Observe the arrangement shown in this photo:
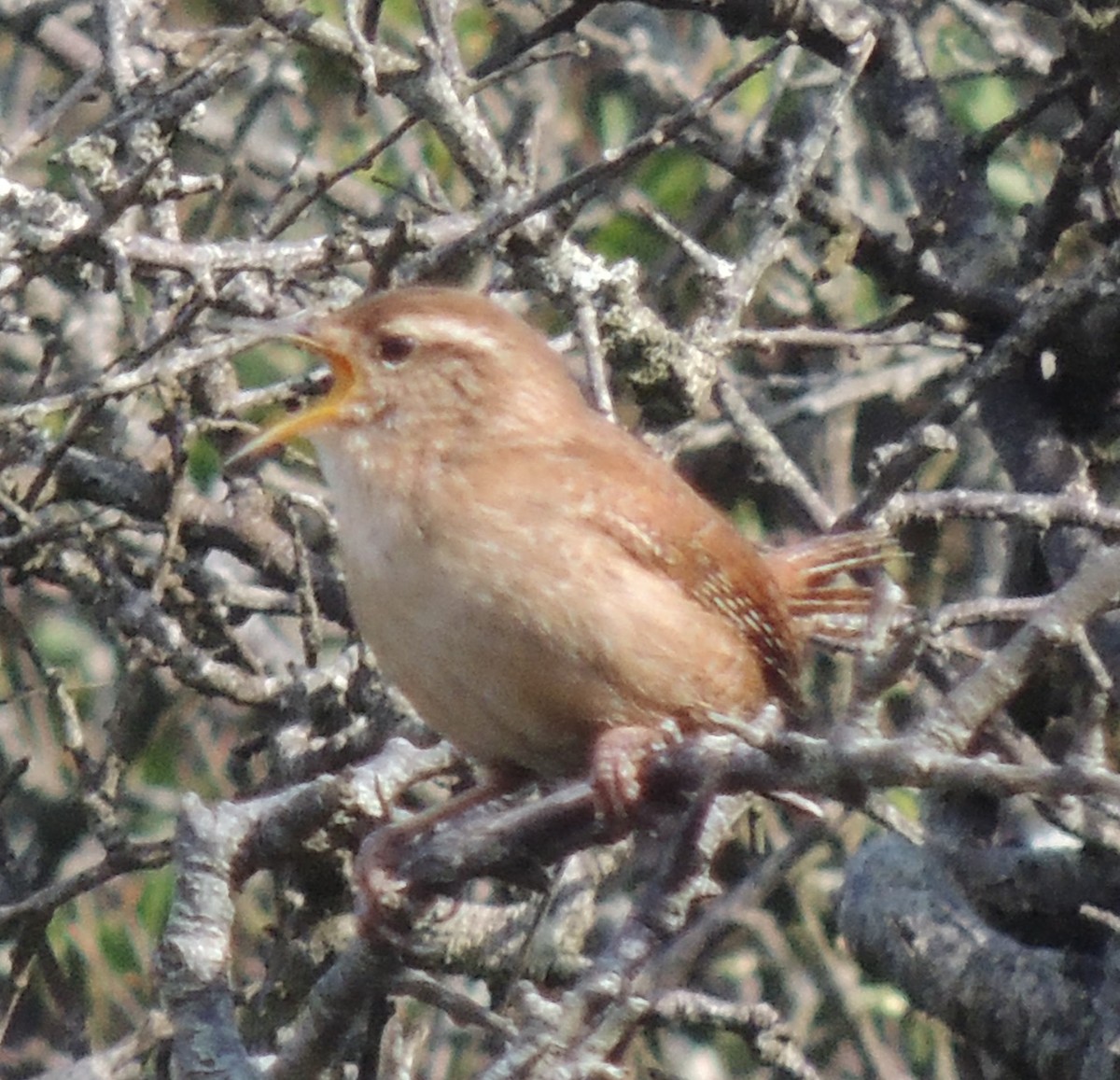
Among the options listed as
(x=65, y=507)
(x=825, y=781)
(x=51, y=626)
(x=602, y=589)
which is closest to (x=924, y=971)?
(x=602, y=589)

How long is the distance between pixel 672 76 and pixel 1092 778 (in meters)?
3.74

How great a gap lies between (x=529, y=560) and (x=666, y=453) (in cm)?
85

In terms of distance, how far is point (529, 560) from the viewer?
3203 millimetres

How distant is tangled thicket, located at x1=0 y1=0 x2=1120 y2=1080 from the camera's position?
2.46 metres

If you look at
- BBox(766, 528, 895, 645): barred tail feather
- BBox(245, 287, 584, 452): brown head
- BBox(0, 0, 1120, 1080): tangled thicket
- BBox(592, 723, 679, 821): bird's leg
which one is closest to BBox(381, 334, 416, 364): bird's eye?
BBox(245, 287, 584, 452): brown head

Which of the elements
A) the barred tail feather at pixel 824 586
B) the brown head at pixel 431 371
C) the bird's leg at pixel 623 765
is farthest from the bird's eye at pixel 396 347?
the bird's leg at pixel 623 765

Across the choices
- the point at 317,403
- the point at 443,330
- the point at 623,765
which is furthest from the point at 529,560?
the point at 317,403

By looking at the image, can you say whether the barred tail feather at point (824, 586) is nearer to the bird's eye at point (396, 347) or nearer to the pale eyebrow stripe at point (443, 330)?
the pale eyebrow stripe at point (443, 330)

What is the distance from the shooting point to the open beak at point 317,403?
11.4 feet

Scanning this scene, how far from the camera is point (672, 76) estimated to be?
5.29 metres

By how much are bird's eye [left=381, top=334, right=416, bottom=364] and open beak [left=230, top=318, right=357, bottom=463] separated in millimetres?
64

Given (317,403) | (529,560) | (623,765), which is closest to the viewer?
(623,765)

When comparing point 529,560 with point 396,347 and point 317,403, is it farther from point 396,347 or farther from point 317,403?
point 317,403

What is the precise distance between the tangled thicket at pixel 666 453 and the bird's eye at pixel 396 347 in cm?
14
